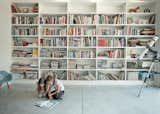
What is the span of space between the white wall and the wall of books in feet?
0.45

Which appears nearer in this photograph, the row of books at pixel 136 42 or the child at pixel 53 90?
the child at pixel 53 90

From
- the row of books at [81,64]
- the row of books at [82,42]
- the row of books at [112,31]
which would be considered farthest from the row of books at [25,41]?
the row of books at [112,31]

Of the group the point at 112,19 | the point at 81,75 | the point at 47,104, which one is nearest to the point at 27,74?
the point at 81,75

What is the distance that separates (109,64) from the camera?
6.25 metres

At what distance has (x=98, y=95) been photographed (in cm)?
502

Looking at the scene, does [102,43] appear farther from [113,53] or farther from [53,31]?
[53,31]

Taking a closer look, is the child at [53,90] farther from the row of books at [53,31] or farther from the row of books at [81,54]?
the row of books at [53,31]

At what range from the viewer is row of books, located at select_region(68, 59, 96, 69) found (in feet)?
20.2

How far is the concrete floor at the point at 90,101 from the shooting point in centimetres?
404

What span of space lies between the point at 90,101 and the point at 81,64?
1764mm

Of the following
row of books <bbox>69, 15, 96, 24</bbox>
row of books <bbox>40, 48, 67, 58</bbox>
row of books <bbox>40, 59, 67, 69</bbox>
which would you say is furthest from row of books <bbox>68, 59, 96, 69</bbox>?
row of books <bbox>69, 15, 96, 24</bbox>

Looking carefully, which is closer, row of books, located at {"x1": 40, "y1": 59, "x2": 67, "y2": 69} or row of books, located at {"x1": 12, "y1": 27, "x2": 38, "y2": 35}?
row of books, located at {"x1": 12, "y1": 27, "x2": 38, "y2": 35}

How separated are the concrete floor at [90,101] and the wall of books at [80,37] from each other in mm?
579

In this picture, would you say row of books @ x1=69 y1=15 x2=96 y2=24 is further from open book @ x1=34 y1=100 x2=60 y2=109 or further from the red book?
open book @ x1=34 y1=100 x2=60 y2=109
